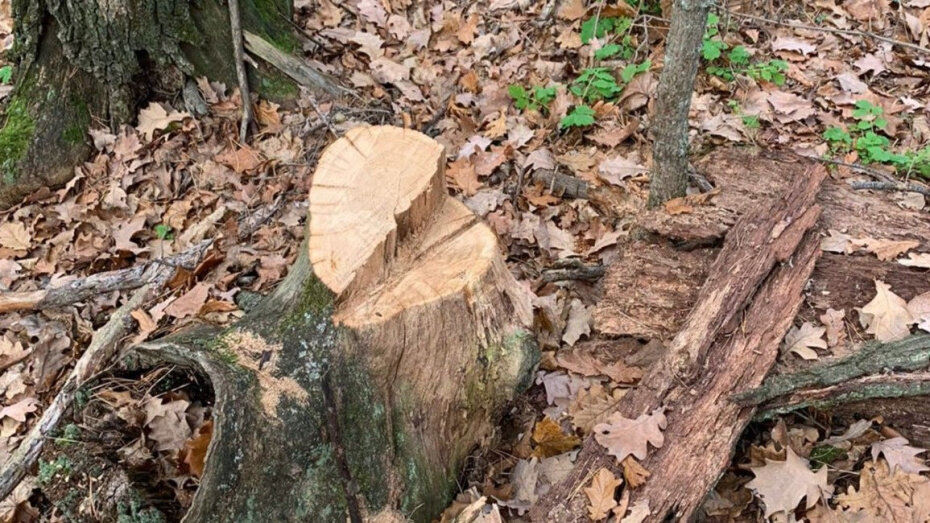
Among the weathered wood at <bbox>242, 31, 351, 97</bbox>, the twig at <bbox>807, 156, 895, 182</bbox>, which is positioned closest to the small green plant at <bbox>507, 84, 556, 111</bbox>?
the weathered wood at <bbox>242, 31, 351, 97</bbox>

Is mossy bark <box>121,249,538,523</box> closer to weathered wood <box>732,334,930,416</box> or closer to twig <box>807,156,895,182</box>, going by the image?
weathered wood <box>732,334,930,416</box>

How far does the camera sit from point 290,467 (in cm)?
235

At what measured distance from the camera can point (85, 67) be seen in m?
4.21

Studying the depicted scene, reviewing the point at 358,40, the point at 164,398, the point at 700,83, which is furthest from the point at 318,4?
the point at 164,398

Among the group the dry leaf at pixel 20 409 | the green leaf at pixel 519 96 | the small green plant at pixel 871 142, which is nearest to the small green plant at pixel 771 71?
the small green plant at pixel 871 142

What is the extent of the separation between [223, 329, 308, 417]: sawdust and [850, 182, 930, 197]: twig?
3125 millimetres

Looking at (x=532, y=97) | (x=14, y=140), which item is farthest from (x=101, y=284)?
Answer: (x=532, y=97)

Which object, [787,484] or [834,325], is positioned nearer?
[787,484]

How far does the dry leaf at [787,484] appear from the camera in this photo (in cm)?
241

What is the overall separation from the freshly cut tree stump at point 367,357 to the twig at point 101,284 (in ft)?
2.82

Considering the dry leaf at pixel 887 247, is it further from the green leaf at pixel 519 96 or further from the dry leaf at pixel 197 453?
the dry leaf at pixel 197 453

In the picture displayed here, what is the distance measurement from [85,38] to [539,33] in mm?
3132

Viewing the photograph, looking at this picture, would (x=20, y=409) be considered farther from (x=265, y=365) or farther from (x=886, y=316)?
(x=886, y=316)

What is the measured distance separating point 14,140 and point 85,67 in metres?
0.66
